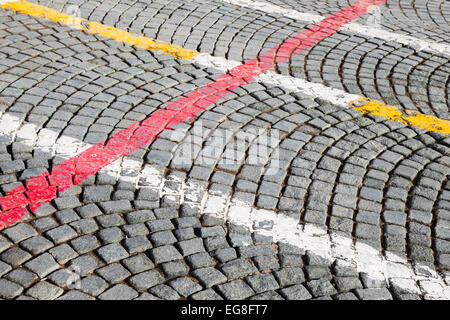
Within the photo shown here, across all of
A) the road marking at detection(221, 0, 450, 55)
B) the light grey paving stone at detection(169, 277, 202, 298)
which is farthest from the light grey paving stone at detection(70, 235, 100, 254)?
the road marking at detection(221, 0, 450, 55)

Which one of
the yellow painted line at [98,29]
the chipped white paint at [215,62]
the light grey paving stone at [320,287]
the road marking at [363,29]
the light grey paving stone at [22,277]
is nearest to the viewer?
the light grey paving stone at [22,277]

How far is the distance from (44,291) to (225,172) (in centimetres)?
179

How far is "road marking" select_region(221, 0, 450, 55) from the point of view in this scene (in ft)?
22.7

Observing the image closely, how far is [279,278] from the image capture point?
3.57m

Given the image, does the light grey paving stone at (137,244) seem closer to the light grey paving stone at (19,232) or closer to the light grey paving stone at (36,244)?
the light grey paving stone at (36,244)

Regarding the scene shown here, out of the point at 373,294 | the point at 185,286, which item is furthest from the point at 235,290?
the point at 373,294

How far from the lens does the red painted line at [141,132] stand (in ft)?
13.3

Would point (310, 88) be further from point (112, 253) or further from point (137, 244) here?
point (112, 253)

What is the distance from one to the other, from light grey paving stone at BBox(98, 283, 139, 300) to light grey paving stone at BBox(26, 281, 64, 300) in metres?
0.27

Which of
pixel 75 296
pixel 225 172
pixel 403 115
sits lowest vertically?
pixel 75 296

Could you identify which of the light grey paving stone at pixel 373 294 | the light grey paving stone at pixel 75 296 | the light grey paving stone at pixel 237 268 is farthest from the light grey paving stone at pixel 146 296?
the light grey paving stone at pixel 373 294

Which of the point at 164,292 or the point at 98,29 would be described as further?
the point at 98,29

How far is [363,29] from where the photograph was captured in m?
7.27

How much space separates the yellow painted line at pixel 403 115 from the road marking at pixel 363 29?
1.70m
